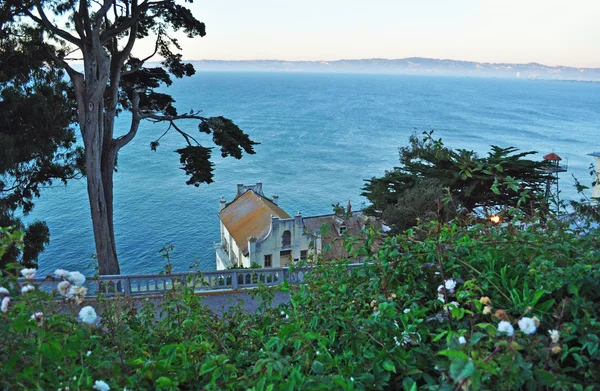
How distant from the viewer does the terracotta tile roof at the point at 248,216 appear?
23.8 meters

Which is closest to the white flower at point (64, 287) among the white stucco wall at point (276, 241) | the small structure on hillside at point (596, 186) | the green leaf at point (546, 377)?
the green leaf at point (546, 377)

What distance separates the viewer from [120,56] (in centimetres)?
1195

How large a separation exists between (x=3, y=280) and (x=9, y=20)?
418 inches

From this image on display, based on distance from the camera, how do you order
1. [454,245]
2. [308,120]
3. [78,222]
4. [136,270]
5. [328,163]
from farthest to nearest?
[308,120] < [328,163] < [78,222] < [136,270] < [454,245]

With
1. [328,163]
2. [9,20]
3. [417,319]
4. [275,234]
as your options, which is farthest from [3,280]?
[328,163]

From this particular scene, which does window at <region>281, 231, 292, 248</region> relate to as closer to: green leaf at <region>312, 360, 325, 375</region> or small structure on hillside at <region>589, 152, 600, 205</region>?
small structure on hillside at <region>589, 152, 600, 205</region>

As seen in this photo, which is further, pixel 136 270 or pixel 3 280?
pixel 136 270

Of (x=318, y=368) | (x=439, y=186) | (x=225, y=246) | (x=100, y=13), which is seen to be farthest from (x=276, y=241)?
(x=318, y=368)

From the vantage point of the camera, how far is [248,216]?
2572cm

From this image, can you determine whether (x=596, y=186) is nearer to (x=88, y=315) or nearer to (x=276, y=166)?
(x=88, y=315)

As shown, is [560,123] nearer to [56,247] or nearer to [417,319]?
[56,247]

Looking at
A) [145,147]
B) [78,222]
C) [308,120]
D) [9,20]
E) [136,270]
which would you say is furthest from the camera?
[308,120]

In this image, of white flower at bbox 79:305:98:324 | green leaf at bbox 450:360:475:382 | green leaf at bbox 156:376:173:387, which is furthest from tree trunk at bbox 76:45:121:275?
green leaf at bbox 450:360:475:382

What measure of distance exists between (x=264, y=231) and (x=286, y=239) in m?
1.14
